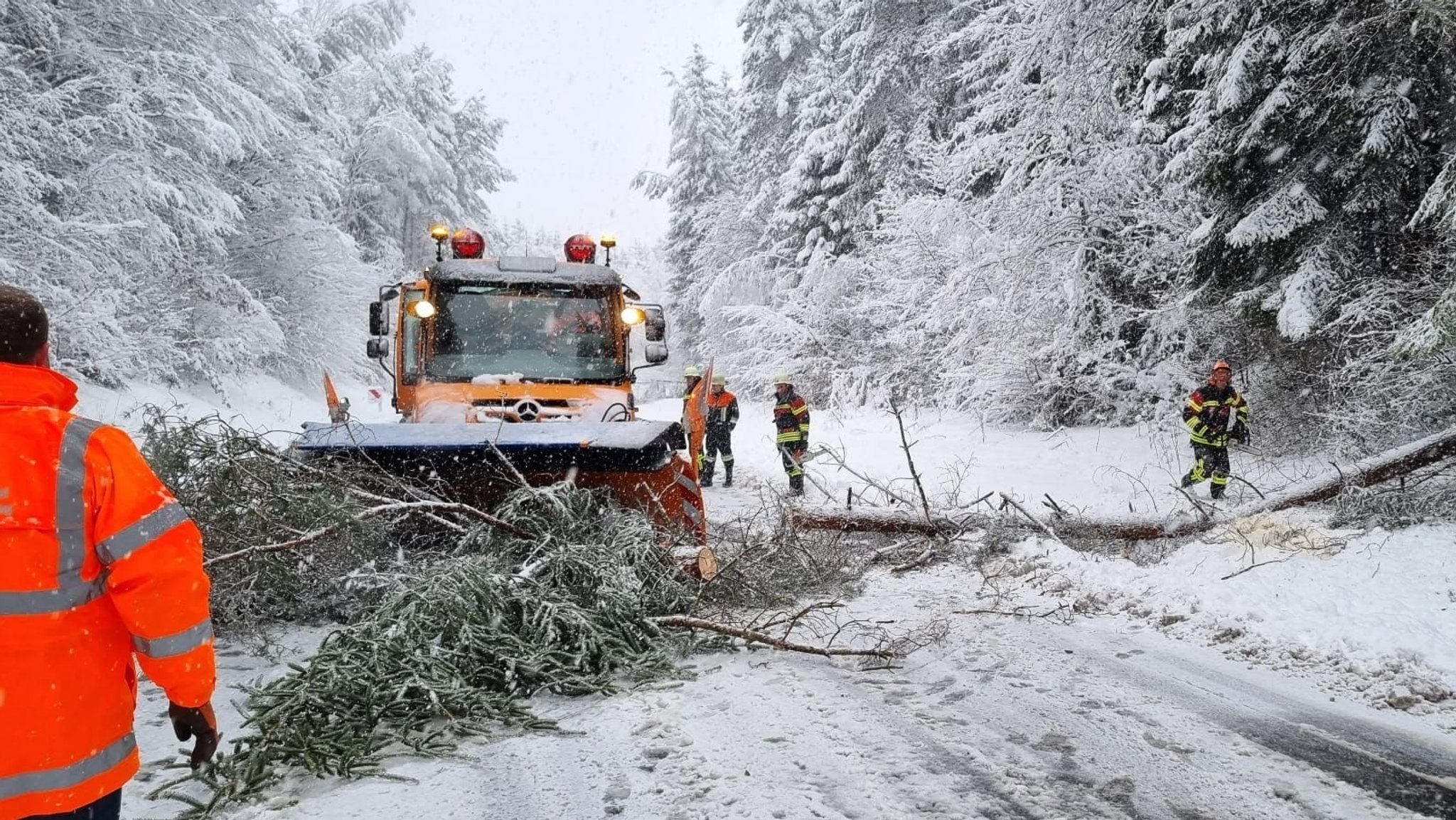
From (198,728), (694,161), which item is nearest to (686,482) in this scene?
(198,728)

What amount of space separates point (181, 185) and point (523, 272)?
955 cm

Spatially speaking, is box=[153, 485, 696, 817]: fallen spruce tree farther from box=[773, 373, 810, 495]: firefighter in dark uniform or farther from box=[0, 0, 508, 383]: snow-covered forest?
box=[0, 0, 508, 383]: snow-covered forest

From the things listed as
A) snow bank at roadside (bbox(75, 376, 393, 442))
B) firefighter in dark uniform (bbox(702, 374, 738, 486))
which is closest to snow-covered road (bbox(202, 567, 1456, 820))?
firefighter in dark uniform (bbox(702, 374, 738, 486))

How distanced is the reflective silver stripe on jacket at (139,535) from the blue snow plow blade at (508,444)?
279 centimetres

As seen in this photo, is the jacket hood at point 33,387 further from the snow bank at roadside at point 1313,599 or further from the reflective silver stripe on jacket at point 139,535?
the snow bank at roadside at point 1313,599

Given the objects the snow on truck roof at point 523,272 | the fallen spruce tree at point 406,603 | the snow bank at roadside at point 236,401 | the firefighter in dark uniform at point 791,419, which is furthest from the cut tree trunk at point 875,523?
the snow bank at roadside at point 236,401

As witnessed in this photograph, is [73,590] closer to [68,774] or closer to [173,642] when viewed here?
[173,642]

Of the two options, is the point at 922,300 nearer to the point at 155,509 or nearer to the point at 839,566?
the point at 839,566

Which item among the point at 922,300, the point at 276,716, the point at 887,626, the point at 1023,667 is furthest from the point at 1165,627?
the point at 922,300

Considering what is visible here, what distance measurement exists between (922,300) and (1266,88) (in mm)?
8366

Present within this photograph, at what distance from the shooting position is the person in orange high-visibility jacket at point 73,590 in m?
1.66

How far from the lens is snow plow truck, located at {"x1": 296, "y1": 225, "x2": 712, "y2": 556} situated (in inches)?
198

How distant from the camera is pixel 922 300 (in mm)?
15992

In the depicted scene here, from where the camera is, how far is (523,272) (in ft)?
23.8
